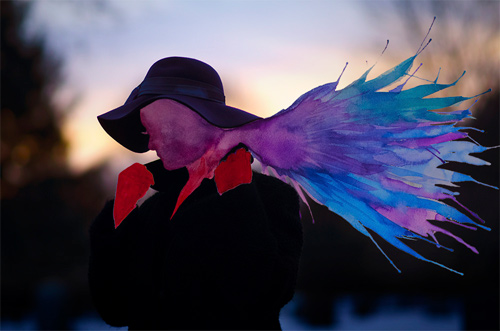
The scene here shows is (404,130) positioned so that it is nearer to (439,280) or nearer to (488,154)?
(488,154)

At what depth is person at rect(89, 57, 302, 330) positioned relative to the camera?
189 cm

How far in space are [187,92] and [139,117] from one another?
396 millimetres

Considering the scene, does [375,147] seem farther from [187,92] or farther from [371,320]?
[371,320]

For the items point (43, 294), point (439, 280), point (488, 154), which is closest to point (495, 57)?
point (488, 154)

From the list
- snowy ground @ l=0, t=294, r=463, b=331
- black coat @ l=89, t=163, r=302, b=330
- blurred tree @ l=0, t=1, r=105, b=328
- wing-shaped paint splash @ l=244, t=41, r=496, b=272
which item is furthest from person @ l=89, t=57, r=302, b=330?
blurred tree @ l=0, t=1, r=105, b=328

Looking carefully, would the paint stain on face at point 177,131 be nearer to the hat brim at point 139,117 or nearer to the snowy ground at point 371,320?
the hat brim at point 139,117

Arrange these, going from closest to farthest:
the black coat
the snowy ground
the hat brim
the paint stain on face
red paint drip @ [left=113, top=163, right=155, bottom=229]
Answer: the black coat
the hat brim
the paint stain on face
red paint drip @ [left=113, top=163, right=155, bottom=229]
the snowy ground

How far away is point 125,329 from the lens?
7.55ft

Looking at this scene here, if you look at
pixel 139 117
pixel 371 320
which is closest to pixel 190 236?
pixel 139 117

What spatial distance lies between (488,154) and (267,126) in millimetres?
9576

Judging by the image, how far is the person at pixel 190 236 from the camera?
189cm

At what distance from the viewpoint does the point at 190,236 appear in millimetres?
1962

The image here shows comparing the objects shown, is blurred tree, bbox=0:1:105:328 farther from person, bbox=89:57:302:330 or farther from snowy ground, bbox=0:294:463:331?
person, bbox=89:57:302:330

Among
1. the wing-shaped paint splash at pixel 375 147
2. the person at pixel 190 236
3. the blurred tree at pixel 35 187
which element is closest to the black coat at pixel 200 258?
the person at pixel 190 236
